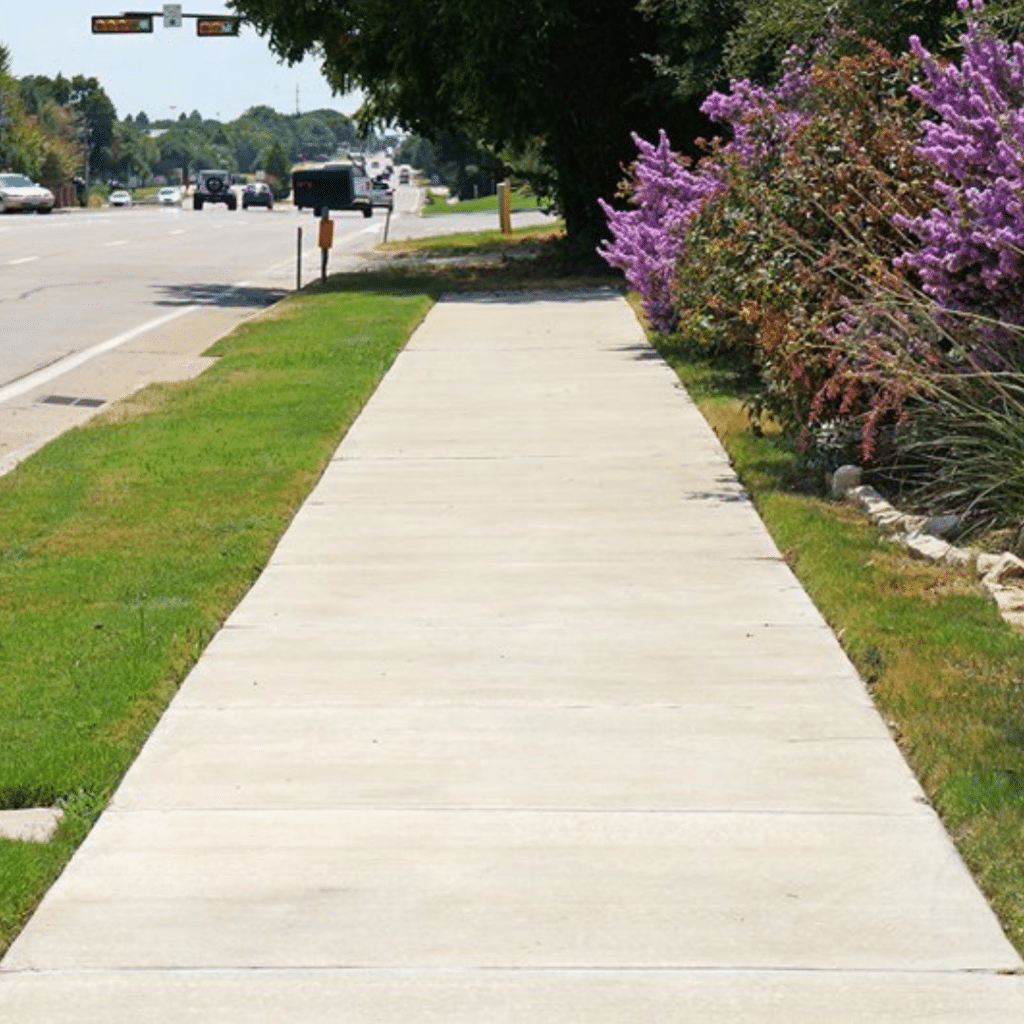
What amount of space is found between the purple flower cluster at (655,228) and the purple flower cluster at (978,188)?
720 cm

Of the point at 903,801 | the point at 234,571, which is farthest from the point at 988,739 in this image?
the point at 234,571

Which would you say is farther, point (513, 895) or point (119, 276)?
point (119, 276)

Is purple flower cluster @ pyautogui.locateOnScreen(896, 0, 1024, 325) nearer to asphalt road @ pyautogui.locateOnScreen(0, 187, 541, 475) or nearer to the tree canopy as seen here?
asphalt road @ pyautogui.locateOnScreen(0, 187, 541, 475)

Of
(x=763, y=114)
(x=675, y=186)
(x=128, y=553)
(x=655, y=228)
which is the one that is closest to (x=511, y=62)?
(x=655, y=228)

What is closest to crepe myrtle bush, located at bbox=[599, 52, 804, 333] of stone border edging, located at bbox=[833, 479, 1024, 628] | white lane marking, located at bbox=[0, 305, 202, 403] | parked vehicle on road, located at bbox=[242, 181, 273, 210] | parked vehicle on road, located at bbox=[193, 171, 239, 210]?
stone border edging, located at bbox=[833, 479, 1024, 628]

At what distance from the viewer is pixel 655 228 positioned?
67.6 feet

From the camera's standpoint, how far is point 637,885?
5977mm

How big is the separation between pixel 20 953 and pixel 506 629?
3.77 m

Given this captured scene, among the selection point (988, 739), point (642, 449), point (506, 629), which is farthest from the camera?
point (642, 449)

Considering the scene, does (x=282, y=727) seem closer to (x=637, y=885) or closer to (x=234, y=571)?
(x=637, y=885)

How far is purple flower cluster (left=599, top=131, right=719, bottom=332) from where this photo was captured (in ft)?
64.3

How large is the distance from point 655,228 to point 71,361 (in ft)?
18.9

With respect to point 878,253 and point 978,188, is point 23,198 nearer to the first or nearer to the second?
point 878,253

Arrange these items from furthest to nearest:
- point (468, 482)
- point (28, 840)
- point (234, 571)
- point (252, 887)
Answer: point (468, 482) < point (234, 571) < point (28, 840) < point (252, 887)
